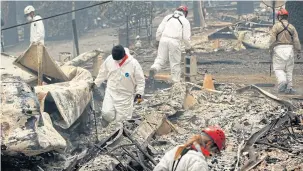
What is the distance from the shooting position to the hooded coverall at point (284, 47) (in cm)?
1348

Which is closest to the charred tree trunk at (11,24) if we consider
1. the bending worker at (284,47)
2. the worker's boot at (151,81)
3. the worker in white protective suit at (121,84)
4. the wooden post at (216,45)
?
the wooden post at (216,45)

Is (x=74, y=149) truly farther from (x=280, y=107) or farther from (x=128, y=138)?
(x=280, y=107)

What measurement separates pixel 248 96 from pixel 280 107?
1312mm

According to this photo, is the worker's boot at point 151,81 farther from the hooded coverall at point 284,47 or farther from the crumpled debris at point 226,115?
the hooded coverall at point 284,47

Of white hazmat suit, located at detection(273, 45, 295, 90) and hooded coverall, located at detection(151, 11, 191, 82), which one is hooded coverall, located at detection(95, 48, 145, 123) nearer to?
hooded coverall, located at detection(151, 11, 191, 82)

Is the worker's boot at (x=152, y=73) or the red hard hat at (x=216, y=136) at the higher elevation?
A: the red hard hat at (x=216, y=136)

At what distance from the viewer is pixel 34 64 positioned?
1170 centimetres

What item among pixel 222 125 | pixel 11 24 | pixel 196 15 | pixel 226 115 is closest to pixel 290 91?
pixel 226 115

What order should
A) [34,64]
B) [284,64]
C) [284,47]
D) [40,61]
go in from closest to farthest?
[40,61], [34,64], [284,47], [284,64]

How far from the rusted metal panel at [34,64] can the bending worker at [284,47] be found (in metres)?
4.73

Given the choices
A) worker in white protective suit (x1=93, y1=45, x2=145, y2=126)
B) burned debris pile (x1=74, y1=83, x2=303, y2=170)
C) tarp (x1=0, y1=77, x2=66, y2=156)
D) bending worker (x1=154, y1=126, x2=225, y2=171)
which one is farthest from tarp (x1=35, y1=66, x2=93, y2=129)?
bending worker (x1=154, y1=126, x2=225, y2=171)

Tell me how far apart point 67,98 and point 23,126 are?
2.68 meters

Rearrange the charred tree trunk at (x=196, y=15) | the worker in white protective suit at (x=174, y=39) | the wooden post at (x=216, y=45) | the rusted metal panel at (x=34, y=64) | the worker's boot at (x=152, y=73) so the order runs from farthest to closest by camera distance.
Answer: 1. the charred tree trunk at (x=196, y=15)
2. the wooden post at (x=216, y=45)
3. the worker's boot at (x=152, y=73)
4. the worker in white protective suit at (x=174, y=39)
5. the rusted metal panel at (x=34, y=64)

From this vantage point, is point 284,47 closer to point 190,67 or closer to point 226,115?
point 190,67
